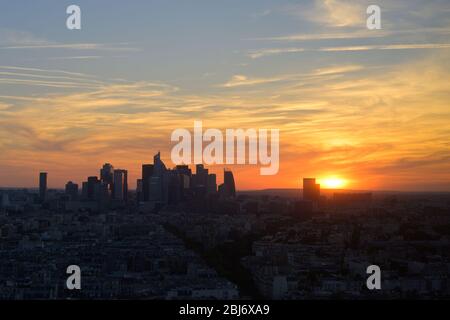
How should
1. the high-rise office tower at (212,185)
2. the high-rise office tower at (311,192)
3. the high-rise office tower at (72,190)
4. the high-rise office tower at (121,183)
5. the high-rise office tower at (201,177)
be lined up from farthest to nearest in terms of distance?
the high-rise office tower at (72,190) < the high-rise office tower at (121,183) < the high-rise office tower at (201,177) < the high-rise office tower at (212,185) < the high-rise office tower at (311,192)

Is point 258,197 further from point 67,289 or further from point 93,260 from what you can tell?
point 67,289

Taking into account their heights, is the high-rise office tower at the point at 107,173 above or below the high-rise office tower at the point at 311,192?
above

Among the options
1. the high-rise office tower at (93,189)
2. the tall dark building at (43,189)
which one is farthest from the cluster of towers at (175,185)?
the tall dark building at (43,189)

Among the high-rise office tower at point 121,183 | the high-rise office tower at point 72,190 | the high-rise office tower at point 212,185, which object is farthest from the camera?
the high-rise office tower at point 72,190

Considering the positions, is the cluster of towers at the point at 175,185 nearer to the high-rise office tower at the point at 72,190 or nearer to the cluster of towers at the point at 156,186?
the cluster of towers at the point at 156,186

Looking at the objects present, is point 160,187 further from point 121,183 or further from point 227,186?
point 227,186
